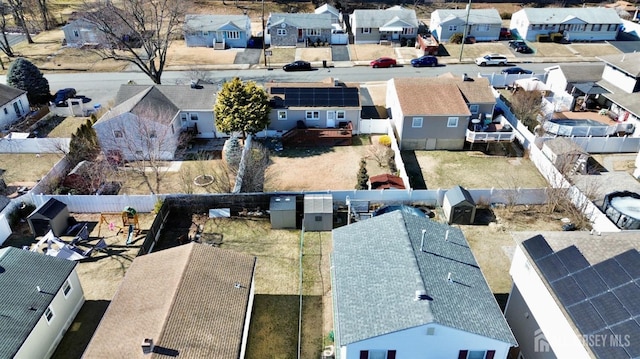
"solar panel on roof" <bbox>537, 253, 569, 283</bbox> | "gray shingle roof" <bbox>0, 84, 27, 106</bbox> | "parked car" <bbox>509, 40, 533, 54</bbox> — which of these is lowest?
"gray shingle roof" <bbox>0, 84, 27, 106</bbox>

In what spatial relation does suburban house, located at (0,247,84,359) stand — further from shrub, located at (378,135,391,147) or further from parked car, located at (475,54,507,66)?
parked car, located at (475,54,507,66)

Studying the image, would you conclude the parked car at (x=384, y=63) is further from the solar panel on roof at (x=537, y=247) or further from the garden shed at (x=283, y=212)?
the solar panel on roof at (x=537, y=247)

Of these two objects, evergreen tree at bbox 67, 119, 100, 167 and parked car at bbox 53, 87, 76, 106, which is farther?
parked car at bbox 53, 87, 76, 106

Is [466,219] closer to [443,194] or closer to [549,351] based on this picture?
[443,194]

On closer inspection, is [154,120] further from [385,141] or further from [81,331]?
[385,141]

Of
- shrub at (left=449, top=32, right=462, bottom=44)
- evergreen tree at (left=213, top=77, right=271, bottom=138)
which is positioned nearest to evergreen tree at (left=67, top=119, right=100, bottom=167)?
evergreen tree at (left=213, top=77, right=271, bottom=138)

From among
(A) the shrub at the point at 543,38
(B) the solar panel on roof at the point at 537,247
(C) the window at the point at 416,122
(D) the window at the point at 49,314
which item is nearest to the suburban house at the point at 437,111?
(C) the window at the point at 416,122
